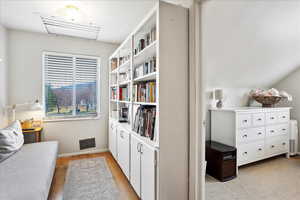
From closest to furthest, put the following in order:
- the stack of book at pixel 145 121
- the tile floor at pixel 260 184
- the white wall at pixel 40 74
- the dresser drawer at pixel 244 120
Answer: the stack of book at pixel 145 121 → the tile floor at pixel 260 184 → the dresser drawer at pixel 244 120 → the white wall at pixel 40 74

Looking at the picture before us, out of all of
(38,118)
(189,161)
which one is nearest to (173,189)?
(189,161)

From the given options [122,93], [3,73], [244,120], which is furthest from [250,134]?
[3,73]

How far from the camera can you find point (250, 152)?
8.18 feet

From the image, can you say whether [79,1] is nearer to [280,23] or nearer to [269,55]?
[280,23]

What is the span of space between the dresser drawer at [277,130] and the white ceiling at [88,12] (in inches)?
115

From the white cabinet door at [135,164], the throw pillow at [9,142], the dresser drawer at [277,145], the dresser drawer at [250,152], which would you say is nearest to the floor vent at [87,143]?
the throw pillow at [9,142]

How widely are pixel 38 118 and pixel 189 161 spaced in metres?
2.98

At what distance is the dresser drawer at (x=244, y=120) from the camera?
2345 mm

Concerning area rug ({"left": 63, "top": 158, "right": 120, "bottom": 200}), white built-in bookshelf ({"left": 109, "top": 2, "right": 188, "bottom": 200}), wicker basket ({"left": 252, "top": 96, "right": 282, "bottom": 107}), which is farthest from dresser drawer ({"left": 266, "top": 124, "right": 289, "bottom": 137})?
area rug ({"left": 63, "top": 158, "right": 120, "bottom": 200})

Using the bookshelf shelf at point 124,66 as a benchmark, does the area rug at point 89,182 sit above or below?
below

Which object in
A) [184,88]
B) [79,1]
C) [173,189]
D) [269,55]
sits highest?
[79,1]

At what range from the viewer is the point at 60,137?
122 inches

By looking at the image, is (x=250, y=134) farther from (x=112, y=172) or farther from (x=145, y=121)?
(x=112, y=172)

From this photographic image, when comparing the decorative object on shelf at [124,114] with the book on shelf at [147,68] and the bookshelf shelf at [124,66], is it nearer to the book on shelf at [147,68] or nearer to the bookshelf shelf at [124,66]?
the bookshelf shelf at [124,66]
